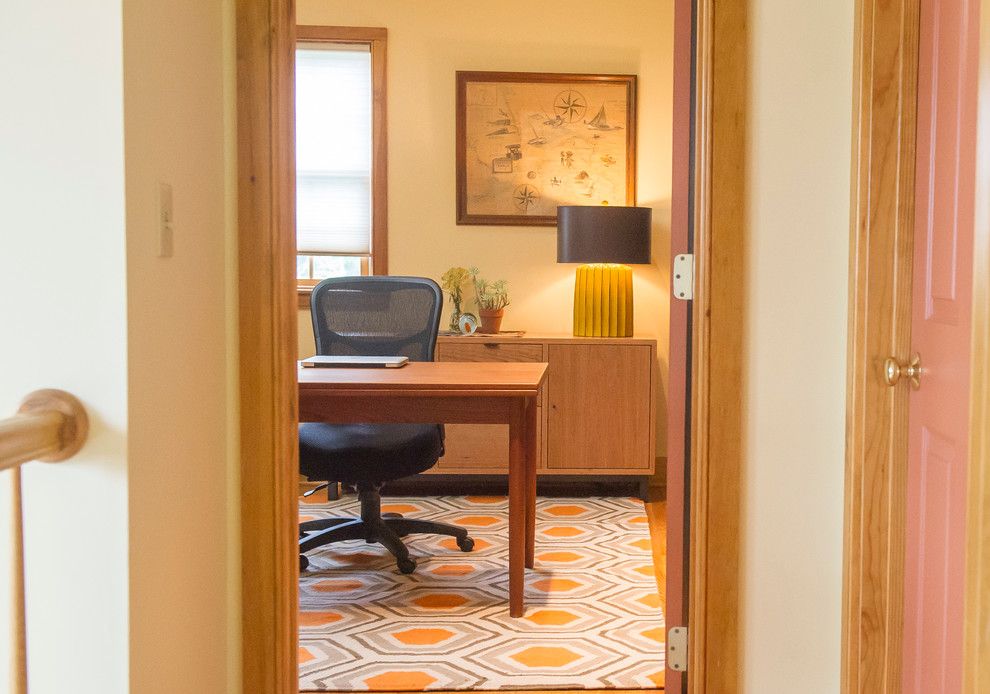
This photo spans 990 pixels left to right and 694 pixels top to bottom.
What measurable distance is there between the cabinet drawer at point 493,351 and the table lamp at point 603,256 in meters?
0.27

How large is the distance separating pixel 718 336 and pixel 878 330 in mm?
288

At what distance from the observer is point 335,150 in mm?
5344

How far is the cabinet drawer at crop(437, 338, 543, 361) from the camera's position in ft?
16.2

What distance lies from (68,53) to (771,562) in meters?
1.51

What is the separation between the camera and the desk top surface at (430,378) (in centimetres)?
324

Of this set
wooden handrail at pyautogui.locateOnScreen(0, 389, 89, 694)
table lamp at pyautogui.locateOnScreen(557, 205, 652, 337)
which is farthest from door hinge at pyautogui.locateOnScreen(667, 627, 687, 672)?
table lamp at pyautogui.locateOnScreen(557, 205, 652, 337)

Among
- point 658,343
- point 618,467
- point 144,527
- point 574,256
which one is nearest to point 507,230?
point 574,256

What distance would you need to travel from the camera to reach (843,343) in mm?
2006

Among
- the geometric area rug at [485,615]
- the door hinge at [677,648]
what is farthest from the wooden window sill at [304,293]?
the door hinge at [677,648]

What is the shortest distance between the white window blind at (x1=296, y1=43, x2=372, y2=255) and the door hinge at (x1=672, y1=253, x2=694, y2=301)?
11.0 ft

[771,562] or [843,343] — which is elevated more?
[843,343]

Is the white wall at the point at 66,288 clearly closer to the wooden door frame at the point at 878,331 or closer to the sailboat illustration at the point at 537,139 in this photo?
the wooden door frame at the point at 878,331

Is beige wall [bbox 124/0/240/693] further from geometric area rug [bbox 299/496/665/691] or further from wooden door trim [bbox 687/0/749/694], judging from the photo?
geometric area rug [bbox 299/496/665/691]

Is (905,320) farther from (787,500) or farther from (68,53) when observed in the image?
(68,53)
